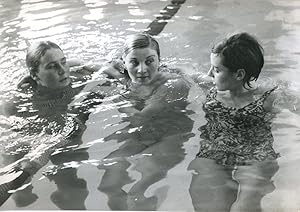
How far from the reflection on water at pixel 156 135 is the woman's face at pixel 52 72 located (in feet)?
0.25

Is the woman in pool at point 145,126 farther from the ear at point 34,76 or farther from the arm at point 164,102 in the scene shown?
the ear at point 34,76

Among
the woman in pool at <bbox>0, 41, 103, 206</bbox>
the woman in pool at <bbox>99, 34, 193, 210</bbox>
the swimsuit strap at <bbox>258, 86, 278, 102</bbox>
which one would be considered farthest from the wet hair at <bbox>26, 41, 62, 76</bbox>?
the swimsuit strap at <bbox>258, 86, 278, 102</bbox>

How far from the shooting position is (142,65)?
1107mm

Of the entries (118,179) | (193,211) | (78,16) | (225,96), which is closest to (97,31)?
(78,16)

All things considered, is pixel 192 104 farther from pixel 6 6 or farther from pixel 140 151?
pixel 6 6

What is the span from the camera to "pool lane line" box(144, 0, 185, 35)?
4.53 ft

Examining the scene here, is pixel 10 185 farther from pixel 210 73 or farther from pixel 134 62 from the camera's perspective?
pixel 210 73

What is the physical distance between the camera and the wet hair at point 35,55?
1.17 metres

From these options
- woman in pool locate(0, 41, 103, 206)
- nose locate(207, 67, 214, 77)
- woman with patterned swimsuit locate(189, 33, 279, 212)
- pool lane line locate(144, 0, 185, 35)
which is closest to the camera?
woman with patterned swimsuit locate(189, 33, 279, 212)

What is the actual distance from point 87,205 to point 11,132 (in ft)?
0.94

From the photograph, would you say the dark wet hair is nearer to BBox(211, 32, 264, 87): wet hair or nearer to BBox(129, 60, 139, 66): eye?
BBox(129, 60, 139, 66): eye

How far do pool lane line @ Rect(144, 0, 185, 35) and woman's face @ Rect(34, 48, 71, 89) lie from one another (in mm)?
296

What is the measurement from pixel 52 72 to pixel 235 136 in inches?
18.1

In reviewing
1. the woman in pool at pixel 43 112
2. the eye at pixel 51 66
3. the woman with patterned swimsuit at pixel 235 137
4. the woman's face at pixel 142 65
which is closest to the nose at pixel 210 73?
the woman with patterned swimsuit at pixel 235 137
